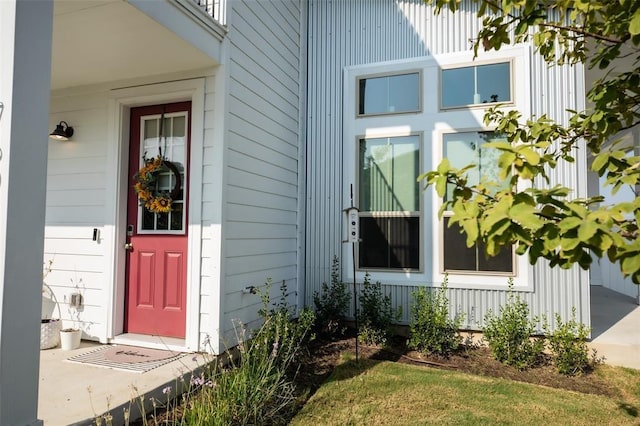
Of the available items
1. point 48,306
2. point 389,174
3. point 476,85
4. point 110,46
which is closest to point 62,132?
point 110,46

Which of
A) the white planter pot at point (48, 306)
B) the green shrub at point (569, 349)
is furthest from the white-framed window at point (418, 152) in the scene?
the white planter pot at point (48, 306)

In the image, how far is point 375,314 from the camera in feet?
14.1

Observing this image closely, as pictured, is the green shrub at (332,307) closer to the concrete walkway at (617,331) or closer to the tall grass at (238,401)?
the tall grass at (238,401)

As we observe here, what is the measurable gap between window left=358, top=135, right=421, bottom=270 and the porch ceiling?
2289 mm

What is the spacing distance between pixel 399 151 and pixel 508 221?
12.4 feet

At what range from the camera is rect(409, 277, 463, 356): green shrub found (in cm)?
394

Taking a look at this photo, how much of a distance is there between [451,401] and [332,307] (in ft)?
5.97

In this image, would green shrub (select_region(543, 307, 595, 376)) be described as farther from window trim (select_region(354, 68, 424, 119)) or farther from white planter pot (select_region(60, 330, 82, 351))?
white planter pot (select_region(60, 330, 82, 351))

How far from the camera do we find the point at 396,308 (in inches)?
179

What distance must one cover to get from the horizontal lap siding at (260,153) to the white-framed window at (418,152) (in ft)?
2.47

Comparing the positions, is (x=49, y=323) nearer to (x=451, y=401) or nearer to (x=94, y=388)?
(x=94, y=388)

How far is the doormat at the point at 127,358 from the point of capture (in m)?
3.05

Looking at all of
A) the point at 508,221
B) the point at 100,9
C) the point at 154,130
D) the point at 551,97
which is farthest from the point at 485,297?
the point at 100,9

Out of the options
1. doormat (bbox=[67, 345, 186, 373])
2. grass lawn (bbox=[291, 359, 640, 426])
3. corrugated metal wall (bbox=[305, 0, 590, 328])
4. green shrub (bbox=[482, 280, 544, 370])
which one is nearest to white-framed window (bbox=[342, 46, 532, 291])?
corrugated metal wall (bbox=[305, 0, 590, 328])
